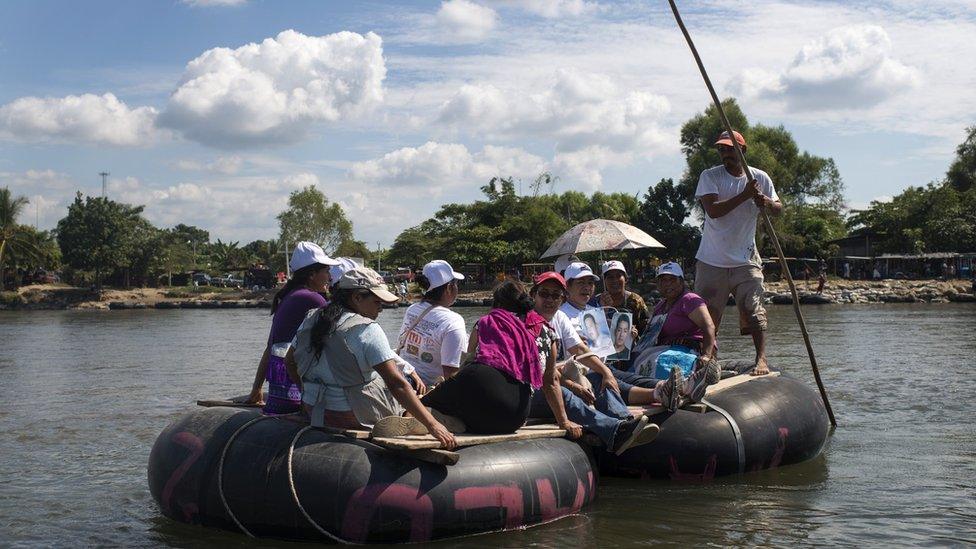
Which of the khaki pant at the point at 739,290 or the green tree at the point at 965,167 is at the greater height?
the green tree at the point at 965,167

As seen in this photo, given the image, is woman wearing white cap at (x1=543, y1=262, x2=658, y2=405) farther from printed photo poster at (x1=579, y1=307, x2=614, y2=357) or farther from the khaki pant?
the khaki pant

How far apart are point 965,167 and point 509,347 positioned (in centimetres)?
6733

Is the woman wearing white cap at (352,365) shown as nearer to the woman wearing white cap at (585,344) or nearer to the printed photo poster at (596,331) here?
the woman wearing white cap at (585,344)

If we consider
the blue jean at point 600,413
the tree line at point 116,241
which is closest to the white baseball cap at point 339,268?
the blue jean at point 600,413

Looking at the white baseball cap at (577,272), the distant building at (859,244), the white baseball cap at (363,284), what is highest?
the distant building at (859,244)

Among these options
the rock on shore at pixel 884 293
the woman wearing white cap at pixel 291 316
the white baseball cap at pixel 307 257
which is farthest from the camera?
the rock on shore at pixel 884 293

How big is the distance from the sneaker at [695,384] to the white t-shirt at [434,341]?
1972 mm

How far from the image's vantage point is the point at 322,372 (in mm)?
7070

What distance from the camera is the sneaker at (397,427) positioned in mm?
→ 6934

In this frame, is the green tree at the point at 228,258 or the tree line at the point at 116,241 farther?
the green tree at the point at 228,258

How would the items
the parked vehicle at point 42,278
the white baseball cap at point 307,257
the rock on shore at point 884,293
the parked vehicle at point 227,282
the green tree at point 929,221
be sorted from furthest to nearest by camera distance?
the parked vehicle at point 227,282 < the parked vehicle at point 42,278 < the green tree at point 929,221 < the rock on shore at point 884,293 < the white baseball cap at point 307,257

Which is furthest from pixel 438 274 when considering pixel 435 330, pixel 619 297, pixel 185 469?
pixel 619 297

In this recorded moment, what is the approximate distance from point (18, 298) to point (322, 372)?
71647mm

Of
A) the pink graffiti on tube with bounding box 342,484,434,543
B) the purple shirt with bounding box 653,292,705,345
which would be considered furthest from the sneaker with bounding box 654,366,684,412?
the pink graffiti on tube with bounding box 342,484,434,543
